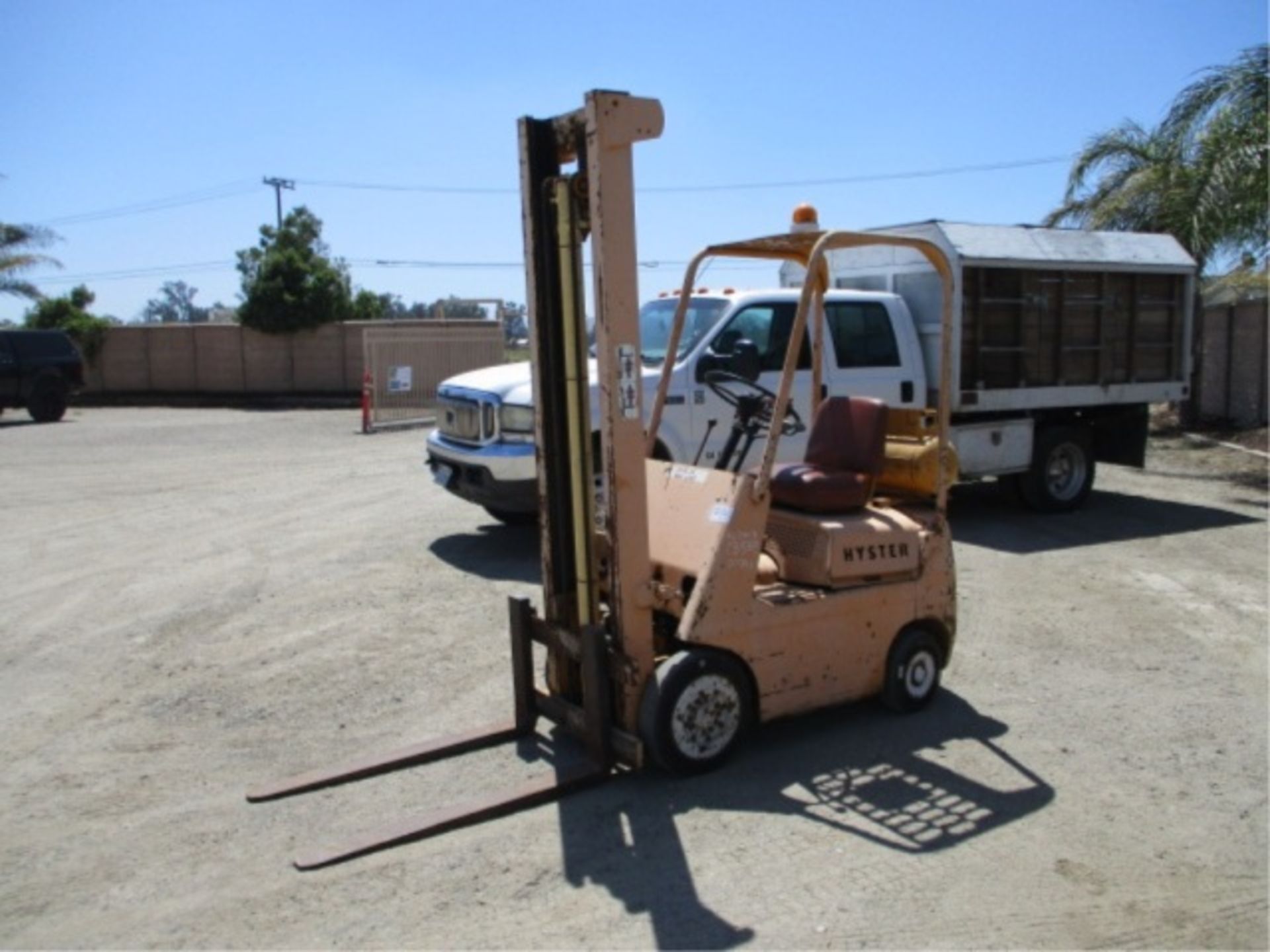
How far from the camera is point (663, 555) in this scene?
215 inches

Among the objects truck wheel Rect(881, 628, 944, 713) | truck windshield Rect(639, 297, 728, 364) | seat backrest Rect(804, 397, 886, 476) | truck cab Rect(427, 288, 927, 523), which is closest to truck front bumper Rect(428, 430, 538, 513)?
truck cab Rect(427, 288, 927, 523)

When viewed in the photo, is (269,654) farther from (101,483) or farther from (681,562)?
(101,483)

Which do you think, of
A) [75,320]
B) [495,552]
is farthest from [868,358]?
[75,320]

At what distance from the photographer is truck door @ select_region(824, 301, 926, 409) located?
10.1 metres

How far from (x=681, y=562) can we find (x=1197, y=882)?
2.42m

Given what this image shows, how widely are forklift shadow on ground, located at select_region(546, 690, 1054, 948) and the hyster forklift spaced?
16cm

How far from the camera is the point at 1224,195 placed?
627 inches

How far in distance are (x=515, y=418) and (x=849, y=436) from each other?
12.7 ft

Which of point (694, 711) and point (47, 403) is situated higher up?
point (47, 403)

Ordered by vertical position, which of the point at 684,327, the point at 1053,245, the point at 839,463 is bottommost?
the point at 839,463

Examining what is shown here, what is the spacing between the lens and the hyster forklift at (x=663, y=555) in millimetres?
4766

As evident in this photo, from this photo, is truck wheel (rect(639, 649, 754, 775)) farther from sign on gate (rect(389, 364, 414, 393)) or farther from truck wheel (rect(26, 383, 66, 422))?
truck wheel (rect(26, 383, 66, 422))

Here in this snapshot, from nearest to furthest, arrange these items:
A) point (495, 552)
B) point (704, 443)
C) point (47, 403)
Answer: point (704, 443), point (495, 552), point (47, 403)

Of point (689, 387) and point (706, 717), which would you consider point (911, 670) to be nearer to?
point (706, 717)
